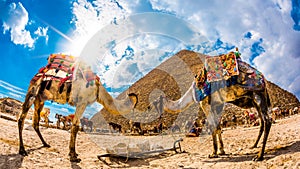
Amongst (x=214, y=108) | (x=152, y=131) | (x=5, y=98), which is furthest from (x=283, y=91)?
(x=214, y=108)

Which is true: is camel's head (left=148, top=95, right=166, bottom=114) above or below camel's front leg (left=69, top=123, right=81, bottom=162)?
above

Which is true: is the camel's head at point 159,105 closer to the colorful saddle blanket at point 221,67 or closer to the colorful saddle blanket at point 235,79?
the colorful saddle blanket at point 235,79

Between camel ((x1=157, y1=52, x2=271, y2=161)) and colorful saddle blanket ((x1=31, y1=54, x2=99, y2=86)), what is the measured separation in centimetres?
275

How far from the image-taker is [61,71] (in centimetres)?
671

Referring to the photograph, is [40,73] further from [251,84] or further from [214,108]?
[251,84]

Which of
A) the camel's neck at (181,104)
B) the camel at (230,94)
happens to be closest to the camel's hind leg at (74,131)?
the camel's neck at (181,104)

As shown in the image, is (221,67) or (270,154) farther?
(221,67)

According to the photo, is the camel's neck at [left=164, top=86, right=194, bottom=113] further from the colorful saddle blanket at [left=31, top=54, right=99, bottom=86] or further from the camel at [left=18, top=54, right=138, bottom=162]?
the colorful saddle blanket at [left=31, top=54, right=99, bottom=86]

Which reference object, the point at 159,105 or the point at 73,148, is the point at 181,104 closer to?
the point at 159,105

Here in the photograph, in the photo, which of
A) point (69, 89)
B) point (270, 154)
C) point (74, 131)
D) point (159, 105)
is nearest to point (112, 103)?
point (69, 89)

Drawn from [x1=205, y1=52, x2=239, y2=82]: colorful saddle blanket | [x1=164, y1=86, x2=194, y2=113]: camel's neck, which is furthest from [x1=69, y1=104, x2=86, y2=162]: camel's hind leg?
[x1=205, y1=52, x2=239, y2=82]: colorful saddle blanket

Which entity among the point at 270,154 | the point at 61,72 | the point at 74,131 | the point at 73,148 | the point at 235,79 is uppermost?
the point at 61,72

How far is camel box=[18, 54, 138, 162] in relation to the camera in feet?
20.8

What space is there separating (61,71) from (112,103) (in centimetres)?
163
